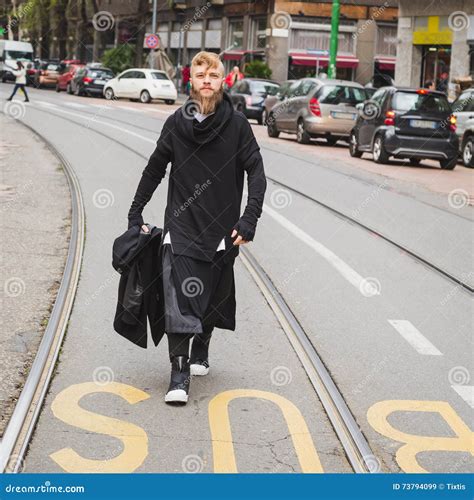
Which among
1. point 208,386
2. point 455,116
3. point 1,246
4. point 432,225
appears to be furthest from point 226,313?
point 455,116

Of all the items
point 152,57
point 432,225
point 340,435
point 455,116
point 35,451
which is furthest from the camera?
point 152,57

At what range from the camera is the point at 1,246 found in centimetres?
1078

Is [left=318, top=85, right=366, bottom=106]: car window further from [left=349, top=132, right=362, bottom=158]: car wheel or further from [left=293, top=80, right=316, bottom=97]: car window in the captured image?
[left=349, top=132, right=362, bottom=158]: car wheel

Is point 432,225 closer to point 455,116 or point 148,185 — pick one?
point 148,185

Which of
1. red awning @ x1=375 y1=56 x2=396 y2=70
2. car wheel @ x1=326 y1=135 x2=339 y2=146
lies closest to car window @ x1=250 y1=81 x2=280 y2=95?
car wheel @ x1=326 y1=135 x2=339 y2=146

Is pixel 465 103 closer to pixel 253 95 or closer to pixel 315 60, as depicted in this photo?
pixel 253 95

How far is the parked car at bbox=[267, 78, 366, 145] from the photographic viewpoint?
89.1ft

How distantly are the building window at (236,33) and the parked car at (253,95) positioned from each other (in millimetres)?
20643

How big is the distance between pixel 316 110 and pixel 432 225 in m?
13.7

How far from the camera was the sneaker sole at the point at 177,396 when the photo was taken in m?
5.88

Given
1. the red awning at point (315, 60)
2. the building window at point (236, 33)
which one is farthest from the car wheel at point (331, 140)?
the building window at point (236, 33)

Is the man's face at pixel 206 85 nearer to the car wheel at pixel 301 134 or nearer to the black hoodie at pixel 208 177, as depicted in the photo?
the black hoodie at pixel 208 177

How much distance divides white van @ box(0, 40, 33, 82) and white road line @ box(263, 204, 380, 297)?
174ft

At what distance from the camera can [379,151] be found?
22.9m
